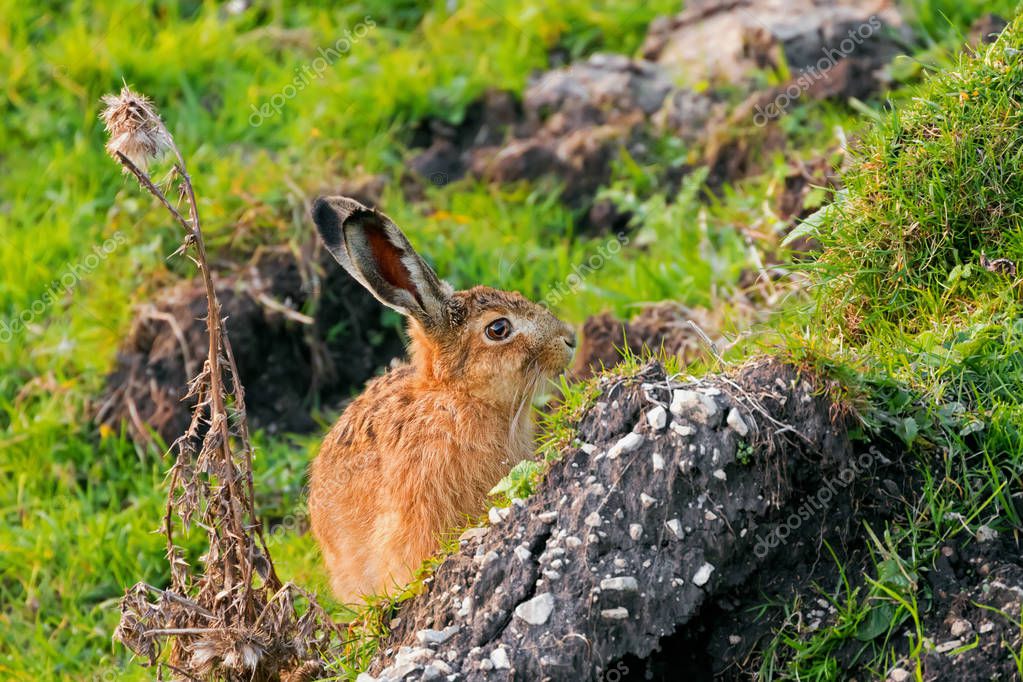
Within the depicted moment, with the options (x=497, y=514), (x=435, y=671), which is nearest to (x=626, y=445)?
(x=497, y=514)

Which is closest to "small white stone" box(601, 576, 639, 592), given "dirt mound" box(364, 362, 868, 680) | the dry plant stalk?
"dirt mound" box(364, 362, 868, 680)

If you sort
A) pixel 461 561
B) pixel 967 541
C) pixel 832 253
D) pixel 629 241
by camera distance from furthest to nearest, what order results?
pixel 629 241, pixel 832 253, pixel 461 561, pixel 967 541

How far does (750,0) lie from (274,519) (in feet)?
16.2

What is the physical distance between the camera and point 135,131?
14.6 feet

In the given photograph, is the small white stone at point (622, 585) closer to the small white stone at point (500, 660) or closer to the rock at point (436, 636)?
the small white stone at point (500, 660)

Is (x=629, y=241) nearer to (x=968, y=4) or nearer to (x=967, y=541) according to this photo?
Answer: (x=968, y=4)

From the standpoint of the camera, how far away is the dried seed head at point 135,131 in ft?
14.6

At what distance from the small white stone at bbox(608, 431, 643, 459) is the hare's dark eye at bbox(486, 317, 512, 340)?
1.33m

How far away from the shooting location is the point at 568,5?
945 centimetres

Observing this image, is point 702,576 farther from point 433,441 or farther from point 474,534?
point 433,441

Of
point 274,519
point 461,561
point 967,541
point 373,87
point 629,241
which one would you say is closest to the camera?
point 967,541

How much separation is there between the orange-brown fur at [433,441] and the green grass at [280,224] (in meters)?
0.52

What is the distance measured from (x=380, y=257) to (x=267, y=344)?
2.40 metres

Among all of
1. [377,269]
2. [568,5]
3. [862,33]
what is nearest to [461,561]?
[377,269]
